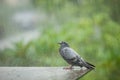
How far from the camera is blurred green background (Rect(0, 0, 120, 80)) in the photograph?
276 centimetres

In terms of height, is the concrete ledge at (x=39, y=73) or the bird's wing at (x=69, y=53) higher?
the bird's wing at (x=69, y=53)

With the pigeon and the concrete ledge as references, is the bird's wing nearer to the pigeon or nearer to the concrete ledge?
the pigeon

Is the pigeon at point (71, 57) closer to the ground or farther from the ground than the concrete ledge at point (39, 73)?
farther from the ground

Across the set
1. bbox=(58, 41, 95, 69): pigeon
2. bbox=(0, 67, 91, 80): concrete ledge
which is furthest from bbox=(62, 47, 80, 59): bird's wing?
bbox=(0, 67, 91, 80): concrete ledge

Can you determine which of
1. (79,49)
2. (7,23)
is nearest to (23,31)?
(7,23)

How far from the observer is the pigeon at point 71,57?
9.00 ft

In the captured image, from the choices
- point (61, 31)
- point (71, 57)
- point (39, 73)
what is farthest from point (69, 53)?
point (39, 73)

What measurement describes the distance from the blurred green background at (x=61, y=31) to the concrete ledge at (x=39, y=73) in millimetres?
44

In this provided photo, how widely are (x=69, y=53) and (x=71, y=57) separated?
0.04m

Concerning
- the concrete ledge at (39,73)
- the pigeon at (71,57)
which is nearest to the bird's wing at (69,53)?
the pigeon at (71,57)

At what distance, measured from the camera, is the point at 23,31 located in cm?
279

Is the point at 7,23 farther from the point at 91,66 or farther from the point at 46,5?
the point at 91,66

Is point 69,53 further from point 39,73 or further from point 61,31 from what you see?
point 39,73

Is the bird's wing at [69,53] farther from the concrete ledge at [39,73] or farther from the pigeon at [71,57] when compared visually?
the concrete ledge at [39,73]
